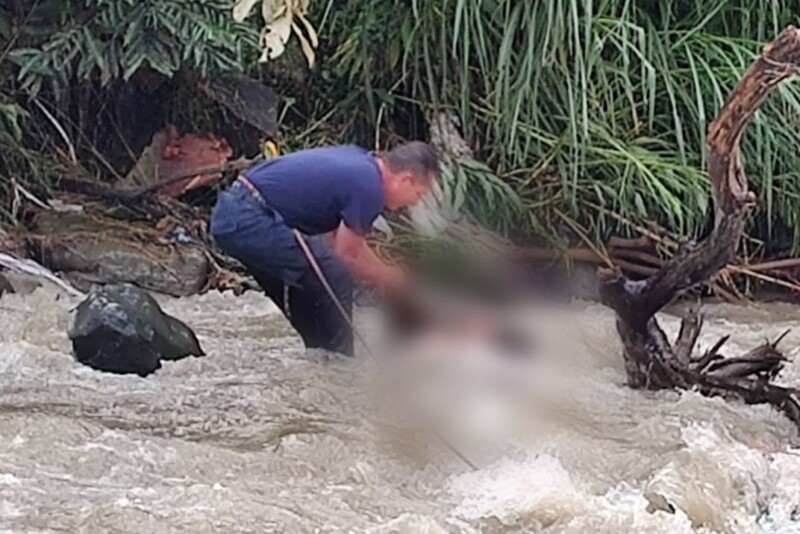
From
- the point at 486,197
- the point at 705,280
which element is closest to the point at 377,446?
the point at 705,280

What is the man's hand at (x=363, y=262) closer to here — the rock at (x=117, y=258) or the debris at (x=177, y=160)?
the rock at (x=117, y=258)

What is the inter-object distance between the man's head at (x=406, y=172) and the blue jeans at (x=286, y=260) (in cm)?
33

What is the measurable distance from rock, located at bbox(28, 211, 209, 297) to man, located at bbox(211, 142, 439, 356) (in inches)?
39.6

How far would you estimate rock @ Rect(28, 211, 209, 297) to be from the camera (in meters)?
5.22

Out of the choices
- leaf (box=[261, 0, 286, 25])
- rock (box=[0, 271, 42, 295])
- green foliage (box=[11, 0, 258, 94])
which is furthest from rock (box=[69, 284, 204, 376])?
green foliage (box=[11, 0, 258, 94])

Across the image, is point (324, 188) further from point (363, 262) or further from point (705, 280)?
point (705, 280)

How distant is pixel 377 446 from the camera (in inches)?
134

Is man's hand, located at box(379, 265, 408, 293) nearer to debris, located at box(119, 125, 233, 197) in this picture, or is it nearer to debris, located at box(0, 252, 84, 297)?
debris, located at box(0, 252, 84, 297)

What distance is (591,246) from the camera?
17.6 feet

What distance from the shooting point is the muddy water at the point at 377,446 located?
2873 mm

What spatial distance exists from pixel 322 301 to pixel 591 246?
1520 millimetres

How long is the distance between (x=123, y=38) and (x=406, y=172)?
2271 mm

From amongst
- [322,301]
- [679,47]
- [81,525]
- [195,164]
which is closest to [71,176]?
[195,164]

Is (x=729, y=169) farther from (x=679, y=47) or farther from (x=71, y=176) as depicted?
(x=71, y=176)
